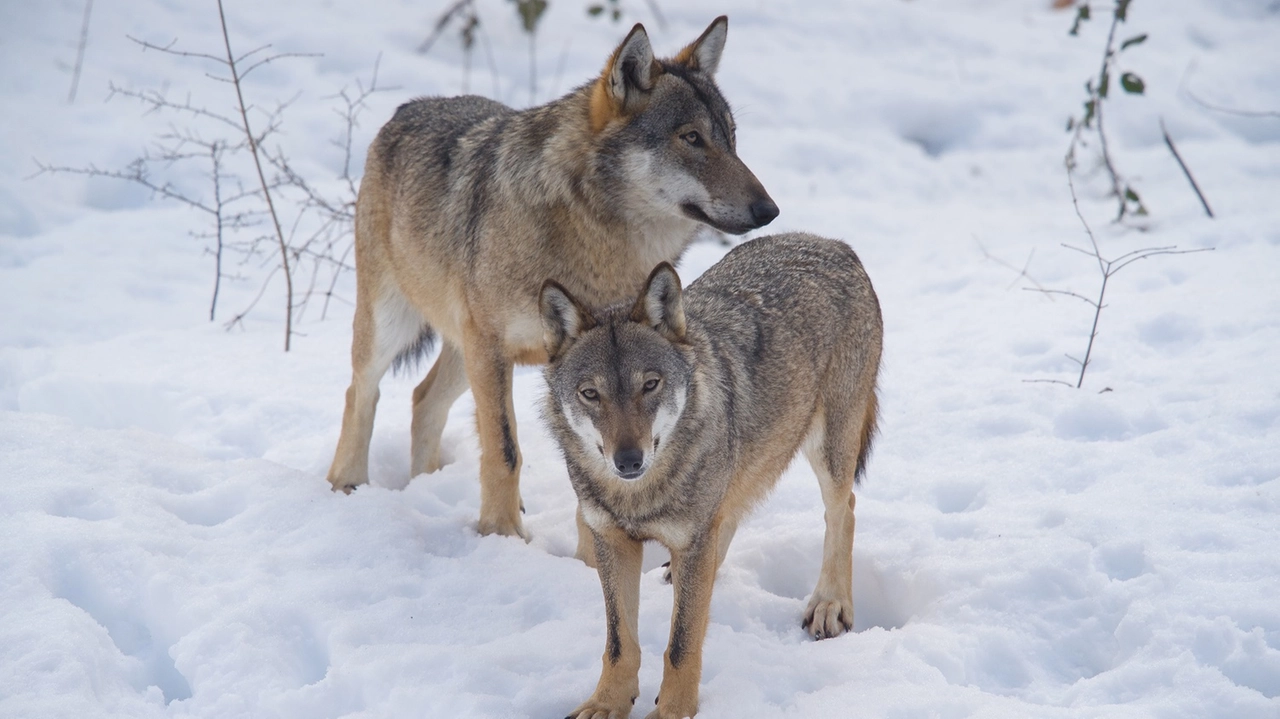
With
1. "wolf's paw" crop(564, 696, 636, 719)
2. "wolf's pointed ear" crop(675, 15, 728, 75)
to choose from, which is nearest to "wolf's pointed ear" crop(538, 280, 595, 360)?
"wolf's paw" crop(564, 696, 636, 719)

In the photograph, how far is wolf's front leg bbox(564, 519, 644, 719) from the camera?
3859mm

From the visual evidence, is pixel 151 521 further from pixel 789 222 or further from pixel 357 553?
pixel 789 222

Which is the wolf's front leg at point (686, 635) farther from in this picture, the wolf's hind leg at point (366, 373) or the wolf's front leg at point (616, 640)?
the wolf's hind leg at point (366, 373)

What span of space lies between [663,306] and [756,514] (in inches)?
80.0

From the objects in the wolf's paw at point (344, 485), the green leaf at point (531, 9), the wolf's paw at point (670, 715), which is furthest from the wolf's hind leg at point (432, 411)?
the green leaf at point (531, 9)

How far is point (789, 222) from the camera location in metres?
9.61

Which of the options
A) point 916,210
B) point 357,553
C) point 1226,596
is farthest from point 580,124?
point 916,210

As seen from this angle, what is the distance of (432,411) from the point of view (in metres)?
6.19

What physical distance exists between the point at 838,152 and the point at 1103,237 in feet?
10.8

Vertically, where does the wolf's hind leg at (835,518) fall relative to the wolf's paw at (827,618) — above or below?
above

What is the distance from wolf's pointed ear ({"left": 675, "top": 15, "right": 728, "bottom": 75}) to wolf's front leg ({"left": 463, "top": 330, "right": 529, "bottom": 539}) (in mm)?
1694

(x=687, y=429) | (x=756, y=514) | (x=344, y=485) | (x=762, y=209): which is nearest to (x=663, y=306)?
(x=687, y=429)

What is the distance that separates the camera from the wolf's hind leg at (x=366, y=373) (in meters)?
5.97

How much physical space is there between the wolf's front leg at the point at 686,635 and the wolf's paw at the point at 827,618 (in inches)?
35.1
